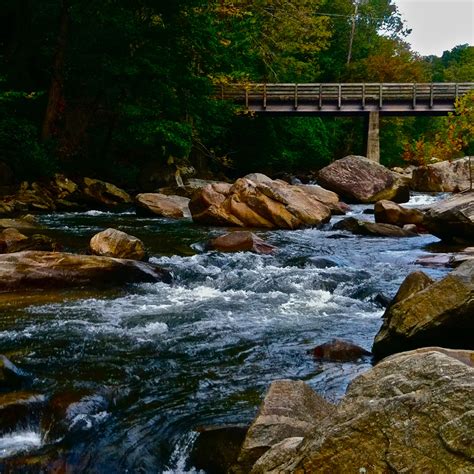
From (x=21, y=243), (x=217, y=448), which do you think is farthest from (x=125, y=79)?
(x=217, y=448)

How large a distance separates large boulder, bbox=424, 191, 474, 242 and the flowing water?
153 centimetres

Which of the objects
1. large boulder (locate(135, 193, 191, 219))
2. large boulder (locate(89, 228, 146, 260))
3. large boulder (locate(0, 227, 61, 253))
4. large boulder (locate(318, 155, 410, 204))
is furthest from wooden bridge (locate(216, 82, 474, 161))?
large boulder (locate(0, 227, 61, 253))

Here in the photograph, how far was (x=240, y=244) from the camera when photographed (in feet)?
38.5

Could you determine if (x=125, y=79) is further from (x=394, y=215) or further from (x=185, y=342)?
(x=185, y=342)

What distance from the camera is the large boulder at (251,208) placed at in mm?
15234

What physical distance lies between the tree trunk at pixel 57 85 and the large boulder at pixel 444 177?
45.8 feet

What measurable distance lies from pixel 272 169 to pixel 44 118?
1640cm

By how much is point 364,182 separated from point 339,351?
50.4 feet

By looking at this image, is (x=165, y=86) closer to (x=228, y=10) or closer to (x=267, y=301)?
(x=228, y=10)

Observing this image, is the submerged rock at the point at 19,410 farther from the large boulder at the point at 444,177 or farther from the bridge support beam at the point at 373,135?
the bridge support beam at the point at 373,135

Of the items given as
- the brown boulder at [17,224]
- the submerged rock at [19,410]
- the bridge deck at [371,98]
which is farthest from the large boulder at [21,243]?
the bridge deck at [371,98]

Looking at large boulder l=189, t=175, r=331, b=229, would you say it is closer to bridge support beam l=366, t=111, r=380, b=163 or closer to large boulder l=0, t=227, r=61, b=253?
large boulder l=0, t=227, r=61, b=253

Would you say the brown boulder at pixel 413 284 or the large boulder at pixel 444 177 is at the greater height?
the large boulder at pixel 444 177

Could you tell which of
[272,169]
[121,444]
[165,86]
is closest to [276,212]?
[165,86]
